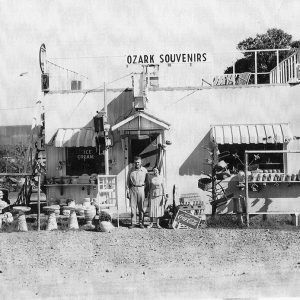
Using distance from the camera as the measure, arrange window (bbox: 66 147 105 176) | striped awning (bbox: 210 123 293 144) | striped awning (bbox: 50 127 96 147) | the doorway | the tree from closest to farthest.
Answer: striped awning (bbox: 210 123 293 144) → striped awning (bbox: 50 127 96 147) → the doorway → window (bbox: 66 147 105 176) → the tree

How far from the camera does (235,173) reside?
1500 centimetres

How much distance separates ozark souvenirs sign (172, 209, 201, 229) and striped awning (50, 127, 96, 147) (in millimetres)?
3625

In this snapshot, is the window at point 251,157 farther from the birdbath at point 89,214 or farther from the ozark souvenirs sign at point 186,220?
the birdbath at point 89,214

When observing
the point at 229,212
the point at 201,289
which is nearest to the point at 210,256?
the point at 201,289

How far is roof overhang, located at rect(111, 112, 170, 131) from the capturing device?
47.0 feet

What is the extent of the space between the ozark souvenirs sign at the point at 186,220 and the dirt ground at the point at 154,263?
0.30 m

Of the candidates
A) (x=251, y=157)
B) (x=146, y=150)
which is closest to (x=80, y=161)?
(x=146, y=150)

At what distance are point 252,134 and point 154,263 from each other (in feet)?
19.5

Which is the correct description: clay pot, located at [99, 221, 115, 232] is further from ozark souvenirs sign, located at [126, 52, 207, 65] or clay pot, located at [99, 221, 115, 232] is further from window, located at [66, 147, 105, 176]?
ozark souvenirs sign, located at [126, 52, 207, 65]

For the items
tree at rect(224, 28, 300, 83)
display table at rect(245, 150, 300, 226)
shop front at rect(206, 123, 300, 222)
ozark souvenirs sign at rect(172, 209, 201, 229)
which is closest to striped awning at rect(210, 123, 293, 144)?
shop front at rect(206, 123, 300, 222)

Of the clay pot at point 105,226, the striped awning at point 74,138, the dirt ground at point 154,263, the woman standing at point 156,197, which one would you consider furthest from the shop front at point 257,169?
the striped awning at point 74,138

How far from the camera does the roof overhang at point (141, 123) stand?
14.3m

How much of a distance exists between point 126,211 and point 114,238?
3.64 meters

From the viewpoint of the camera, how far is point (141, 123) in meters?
14.4
